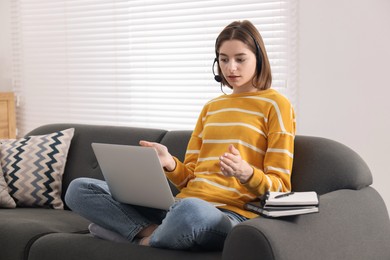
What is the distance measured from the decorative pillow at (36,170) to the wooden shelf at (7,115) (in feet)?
4.72

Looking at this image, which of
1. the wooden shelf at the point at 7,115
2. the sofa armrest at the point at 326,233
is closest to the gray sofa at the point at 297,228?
the sofa armrest at the point at 326,233

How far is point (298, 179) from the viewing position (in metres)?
2.63

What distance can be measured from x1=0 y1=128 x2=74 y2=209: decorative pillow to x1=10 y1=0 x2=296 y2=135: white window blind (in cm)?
92

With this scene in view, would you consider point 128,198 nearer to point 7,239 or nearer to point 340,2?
point 7,239

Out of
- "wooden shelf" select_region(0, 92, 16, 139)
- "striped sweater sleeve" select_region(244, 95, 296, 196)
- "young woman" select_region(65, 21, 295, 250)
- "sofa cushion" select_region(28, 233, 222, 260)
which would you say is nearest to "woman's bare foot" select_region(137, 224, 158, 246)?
"young woman" select_region(65, 21, 295, 250)

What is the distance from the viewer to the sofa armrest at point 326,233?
6.51ft

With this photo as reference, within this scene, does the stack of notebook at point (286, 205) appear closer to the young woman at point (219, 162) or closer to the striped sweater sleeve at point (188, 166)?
the young woman at point (219, 162)

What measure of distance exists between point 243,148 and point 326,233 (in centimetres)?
48

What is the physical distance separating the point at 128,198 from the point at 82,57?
233 centimetres

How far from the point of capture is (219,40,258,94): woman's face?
2602 millimetres

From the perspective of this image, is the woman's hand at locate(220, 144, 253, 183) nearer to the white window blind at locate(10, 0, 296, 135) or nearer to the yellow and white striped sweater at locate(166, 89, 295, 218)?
the yellow and white striped sweater at locate(166, 89, 295, 218)

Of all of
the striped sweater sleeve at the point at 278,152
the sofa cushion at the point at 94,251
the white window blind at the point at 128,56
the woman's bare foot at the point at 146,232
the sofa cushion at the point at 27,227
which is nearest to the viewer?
the sofa cushion at the point at 94,251

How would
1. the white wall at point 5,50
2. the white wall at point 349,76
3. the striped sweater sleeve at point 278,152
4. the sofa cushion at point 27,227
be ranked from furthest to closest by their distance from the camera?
1. the white wall at point 5,50
2. the white wall at point 349,76
3. the sofa cushion at point 27,227
4. the striped sweater sleeve at point 278,152

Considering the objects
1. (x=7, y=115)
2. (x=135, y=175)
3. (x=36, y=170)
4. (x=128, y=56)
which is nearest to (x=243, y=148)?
(x=135, y=175)
